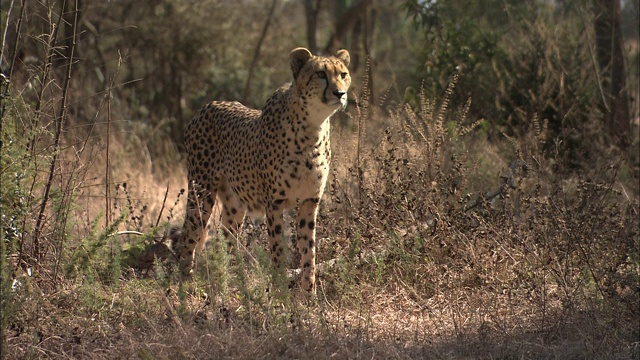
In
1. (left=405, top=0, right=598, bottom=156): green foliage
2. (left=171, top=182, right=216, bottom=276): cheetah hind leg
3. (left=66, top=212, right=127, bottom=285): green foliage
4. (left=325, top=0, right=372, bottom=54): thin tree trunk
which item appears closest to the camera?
(left=66, top=212, right=127, bottom=285): green foliage

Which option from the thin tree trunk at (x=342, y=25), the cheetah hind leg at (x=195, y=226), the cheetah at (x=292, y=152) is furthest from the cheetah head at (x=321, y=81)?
the thin tree trunk at (x=342, y=25)

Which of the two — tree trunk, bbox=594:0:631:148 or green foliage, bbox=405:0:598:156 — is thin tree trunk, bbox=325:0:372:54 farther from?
tree trunk, bbox=594:0:631:148

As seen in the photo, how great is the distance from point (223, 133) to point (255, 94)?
28.9ft

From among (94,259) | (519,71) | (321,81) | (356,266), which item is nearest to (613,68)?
(519,71)

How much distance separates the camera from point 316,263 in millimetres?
5832

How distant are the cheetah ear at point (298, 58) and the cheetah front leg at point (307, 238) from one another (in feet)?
2.54

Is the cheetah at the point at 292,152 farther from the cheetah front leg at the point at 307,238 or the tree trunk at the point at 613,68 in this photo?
the tree trunk at the point at 613,68

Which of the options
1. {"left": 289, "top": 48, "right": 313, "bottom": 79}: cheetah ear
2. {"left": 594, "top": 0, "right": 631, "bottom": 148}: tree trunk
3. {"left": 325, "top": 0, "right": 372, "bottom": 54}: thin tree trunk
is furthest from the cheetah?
{"left": 325, "top": 0, "right": 372, "bottom": 54}: thin tree trunk

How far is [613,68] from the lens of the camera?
28.3 feet

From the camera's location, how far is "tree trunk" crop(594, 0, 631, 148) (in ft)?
27.8

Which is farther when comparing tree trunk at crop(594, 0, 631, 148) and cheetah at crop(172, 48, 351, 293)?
tree trunk at crop(594, 0, 631, 148)

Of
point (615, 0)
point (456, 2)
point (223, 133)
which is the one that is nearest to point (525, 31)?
point (615, 0)

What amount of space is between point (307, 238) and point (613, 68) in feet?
14.9

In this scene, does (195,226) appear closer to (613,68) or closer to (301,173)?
(301,173)
